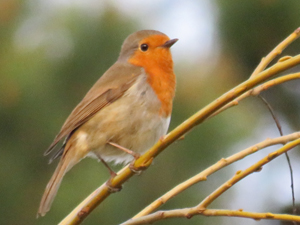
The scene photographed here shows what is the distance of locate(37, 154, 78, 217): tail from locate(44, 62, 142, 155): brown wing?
11 centimetres

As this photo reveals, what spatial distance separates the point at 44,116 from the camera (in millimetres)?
2633

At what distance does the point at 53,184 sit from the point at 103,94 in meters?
0.41

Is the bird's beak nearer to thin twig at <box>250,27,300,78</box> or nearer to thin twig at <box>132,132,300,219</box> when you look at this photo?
thin twig at <box>250,27,300,78</box>

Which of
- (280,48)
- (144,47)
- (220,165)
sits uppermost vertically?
(144,47)

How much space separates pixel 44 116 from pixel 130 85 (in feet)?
2.70

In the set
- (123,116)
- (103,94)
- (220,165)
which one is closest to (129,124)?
(123,116)

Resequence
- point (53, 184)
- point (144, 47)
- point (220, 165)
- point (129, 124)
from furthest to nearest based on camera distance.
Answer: point (144, 47)
point (129, 124)
point (53, 184)
point (220, 165)

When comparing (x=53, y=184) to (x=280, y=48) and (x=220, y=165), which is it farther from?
(x=280, y=48)

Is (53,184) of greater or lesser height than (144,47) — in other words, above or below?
below

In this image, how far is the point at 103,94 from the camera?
1.99 metres

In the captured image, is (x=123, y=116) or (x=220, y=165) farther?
(x=123, y=116)

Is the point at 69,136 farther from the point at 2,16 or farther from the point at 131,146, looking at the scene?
the point at 2,16

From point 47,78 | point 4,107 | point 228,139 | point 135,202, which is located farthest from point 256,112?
point 4,107

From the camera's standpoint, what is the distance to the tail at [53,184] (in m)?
1.59
